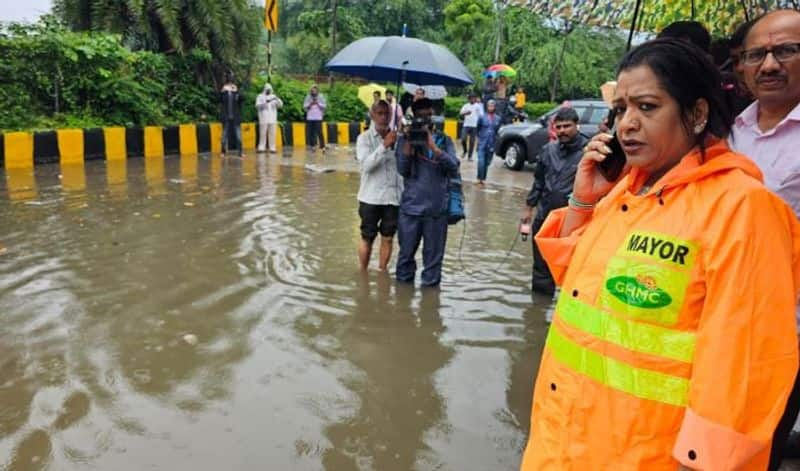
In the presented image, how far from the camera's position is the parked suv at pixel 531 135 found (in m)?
13.4

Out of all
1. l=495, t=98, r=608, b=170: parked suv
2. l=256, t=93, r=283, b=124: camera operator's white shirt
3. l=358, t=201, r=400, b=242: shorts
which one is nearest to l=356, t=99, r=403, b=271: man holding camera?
l=358, t=201, r=400, b=242: shorts

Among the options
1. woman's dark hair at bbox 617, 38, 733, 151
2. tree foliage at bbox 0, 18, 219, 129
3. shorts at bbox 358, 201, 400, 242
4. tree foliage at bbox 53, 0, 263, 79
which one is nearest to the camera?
woman's dark hair at bbox 617, 38, 733, 151

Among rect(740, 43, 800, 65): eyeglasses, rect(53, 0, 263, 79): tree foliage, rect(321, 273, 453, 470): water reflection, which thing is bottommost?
rect(321, 273, 453, 470): water reflection

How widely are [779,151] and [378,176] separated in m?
3.72

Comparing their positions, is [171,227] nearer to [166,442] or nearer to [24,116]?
[166,442]

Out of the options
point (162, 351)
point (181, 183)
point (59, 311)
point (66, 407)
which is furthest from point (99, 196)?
point (66, 407)

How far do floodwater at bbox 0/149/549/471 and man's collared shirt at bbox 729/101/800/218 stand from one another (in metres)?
1.73

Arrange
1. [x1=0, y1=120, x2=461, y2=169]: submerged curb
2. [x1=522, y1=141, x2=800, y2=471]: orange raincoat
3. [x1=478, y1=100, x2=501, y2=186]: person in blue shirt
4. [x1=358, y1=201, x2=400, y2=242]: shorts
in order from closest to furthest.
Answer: [x1=522, y1=141, x2=800, y2=471]: orange raincoat < [x1=358, y1=201, x2=400, y2=242]: shorts < [x1=0, y1=120, x2=461, y2=169]: submerged curb < [x1=478, y1=100, x2=501, y2=186]: person in blue shirt

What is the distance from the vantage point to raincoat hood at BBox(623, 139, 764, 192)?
1.48 meters

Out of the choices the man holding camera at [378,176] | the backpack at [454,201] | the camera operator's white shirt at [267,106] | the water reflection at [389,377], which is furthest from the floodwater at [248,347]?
the camera operator's white shirt at [267,106]

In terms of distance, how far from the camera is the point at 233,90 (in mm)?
14461

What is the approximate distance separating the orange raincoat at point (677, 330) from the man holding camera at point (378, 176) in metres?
3.90

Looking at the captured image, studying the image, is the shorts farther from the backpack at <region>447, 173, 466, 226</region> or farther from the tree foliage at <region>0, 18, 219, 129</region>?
the tree foliage at <region>0, 18, 219, 129</region>

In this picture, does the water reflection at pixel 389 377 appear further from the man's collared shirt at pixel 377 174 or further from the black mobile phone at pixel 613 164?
the black mobile phone at pixel 613 164
